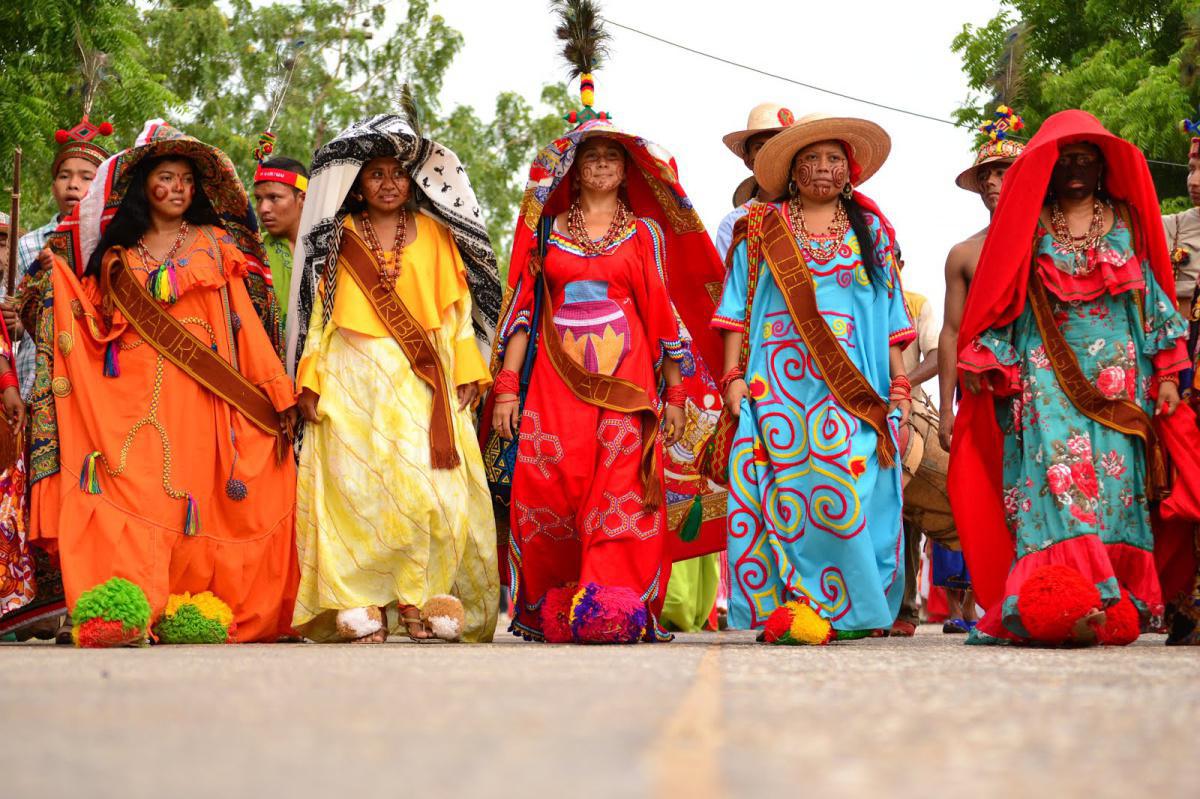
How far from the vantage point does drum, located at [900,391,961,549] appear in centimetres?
848

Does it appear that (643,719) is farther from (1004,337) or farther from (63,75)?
(63,75)

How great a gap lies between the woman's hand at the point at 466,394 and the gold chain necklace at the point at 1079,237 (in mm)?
2641

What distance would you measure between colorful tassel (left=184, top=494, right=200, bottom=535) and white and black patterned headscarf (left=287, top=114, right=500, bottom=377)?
0.82m

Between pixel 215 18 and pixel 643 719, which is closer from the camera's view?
pixel 643 719

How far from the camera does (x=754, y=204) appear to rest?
7.16 meters

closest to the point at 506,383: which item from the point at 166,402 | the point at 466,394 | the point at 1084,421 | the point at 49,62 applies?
the point at 466,394

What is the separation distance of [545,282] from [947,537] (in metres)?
2.88

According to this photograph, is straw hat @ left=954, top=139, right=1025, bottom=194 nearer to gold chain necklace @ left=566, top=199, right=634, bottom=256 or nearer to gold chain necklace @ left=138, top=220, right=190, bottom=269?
gold chain necklace @ left=566, top=199, right=634, bottom=256

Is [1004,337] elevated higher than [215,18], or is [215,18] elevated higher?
[215,18]

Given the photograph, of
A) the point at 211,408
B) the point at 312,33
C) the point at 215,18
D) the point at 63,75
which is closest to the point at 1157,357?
the point at 211,408

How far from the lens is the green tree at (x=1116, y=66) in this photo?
51.9ft

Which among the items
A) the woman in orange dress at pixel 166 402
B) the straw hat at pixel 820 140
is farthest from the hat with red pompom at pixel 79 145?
the straw hat at pixel 820 140

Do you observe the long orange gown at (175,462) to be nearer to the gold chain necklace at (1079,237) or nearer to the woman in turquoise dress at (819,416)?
the woman in turquoise dress at (819,416)

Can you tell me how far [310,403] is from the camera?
7.23 metres
